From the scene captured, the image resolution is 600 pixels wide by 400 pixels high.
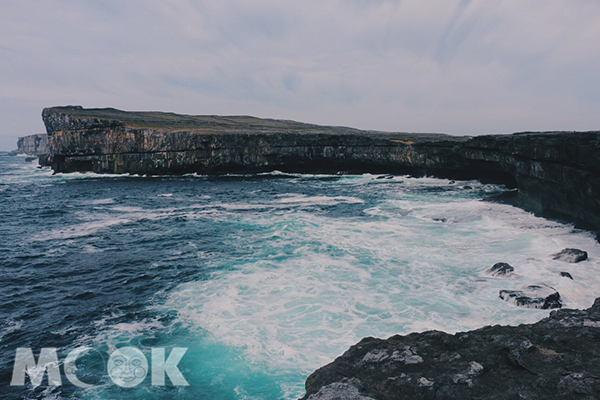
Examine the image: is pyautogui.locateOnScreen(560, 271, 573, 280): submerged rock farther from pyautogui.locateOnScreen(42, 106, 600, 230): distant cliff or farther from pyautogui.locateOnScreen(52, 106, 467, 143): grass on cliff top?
pyautogui.locateOnScreen(52, 106, 467, 143): grass on cliff top

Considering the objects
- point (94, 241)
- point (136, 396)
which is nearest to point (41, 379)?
point (136, 396)

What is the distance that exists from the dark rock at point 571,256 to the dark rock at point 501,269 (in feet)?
11.8

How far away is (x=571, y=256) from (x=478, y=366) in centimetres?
1680

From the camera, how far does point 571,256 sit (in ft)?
61.7

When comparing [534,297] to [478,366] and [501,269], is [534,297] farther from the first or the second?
[478,366]

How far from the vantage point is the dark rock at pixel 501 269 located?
17.3m

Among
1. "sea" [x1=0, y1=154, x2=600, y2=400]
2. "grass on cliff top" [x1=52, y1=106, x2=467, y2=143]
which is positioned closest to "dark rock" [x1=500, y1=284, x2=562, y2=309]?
"sea" [x1=0, y1=154, x2=600, y2=400]

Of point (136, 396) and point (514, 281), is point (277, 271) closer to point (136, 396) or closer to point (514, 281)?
point (136, 396)

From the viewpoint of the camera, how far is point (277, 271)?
19297 mm

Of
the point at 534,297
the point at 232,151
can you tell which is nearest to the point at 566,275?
the point at 534,297

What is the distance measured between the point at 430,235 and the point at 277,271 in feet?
40.2

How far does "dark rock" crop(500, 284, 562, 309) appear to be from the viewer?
1381cm

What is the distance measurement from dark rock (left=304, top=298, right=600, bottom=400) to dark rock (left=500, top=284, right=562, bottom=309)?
6.44 m

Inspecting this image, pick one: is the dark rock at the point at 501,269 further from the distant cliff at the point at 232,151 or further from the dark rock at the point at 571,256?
the distant cliff at the point at 232,151
